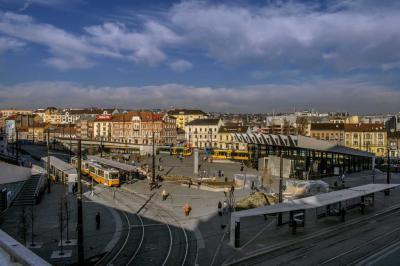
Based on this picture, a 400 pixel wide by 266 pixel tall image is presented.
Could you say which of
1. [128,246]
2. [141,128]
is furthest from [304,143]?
[141,128]

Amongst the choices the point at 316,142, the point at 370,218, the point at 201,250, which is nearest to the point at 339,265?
the point at 201,250

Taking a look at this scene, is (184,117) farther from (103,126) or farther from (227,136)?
(227,136)

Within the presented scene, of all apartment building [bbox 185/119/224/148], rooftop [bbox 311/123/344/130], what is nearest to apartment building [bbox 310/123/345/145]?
rooftop [bbox 311/123/344/130]

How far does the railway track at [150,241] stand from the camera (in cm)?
1711

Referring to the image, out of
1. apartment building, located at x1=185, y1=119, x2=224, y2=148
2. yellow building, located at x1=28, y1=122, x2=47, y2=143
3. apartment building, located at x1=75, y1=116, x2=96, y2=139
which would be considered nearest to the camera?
apartment building, located at x1=185, y1=119, x2=224, y2=148

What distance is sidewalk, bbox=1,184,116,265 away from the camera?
1823 cm

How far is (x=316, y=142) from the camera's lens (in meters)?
44.6

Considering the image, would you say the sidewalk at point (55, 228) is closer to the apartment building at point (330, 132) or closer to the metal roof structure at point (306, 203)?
the metal roof structure at point (306, 203)

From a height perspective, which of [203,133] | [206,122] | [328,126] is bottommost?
[203,133]

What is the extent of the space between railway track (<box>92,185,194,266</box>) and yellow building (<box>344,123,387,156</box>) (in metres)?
70.8

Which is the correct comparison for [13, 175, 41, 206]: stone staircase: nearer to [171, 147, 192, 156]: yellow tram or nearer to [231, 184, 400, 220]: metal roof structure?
[231, 184, 400, 220]: metal roof structure

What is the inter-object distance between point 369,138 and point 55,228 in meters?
80.2

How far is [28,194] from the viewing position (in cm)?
2948

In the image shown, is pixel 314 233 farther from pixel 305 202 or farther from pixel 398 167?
pixel 398 167
